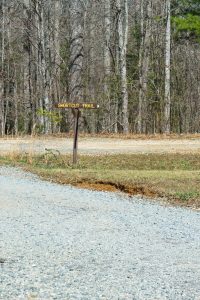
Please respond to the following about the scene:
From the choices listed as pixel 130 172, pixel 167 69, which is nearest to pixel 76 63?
pixel 167 69

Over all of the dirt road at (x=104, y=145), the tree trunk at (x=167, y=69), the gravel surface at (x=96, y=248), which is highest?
the tree trunk at (x=167, y=69)

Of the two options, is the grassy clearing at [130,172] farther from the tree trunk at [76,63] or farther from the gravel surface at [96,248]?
the tree trunk at [76,63]

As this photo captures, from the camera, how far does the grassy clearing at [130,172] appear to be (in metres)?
10.8

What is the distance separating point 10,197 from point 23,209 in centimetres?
121

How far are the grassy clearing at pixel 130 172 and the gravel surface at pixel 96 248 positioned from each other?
953 mm

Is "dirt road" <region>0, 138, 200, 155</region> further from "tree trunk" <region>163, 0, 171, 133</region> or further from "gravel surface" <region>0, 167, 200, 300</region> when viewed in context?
"gravel surface" <region>0, 167, 200, 300</region>

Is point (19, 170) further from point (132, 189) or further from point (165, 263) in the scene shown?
point (165, 263)

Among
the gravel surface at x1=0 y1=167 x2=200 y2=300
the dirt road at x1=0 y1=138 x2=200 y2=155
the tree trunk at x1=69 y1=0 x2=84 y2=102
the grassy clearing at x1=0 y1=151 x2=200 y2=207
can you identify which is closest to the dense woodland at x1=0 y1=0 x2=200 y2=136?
the tree trunk at x1=69 y1=0 x2=84 y2=102

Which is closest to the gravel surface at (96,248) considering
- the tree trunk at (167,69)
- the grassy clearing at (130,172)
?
the grassy clearing at (130,172)

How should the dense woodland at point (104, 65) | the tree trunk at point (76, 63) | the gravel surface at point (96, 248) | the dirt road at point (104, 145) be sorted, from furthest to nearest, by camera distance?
the dense woodland at point (104, 65)
the tree trunk at point (76, 63)
the dirt road at point (104, 145)
the gravel surface at point (96, 248)

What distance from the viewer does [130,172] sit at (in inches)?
517

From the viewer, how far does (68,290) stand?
4699 mm

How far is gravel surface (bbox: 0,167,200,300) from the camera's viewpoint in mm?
Result: 4754

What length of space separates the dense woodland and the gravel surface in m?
14.6
